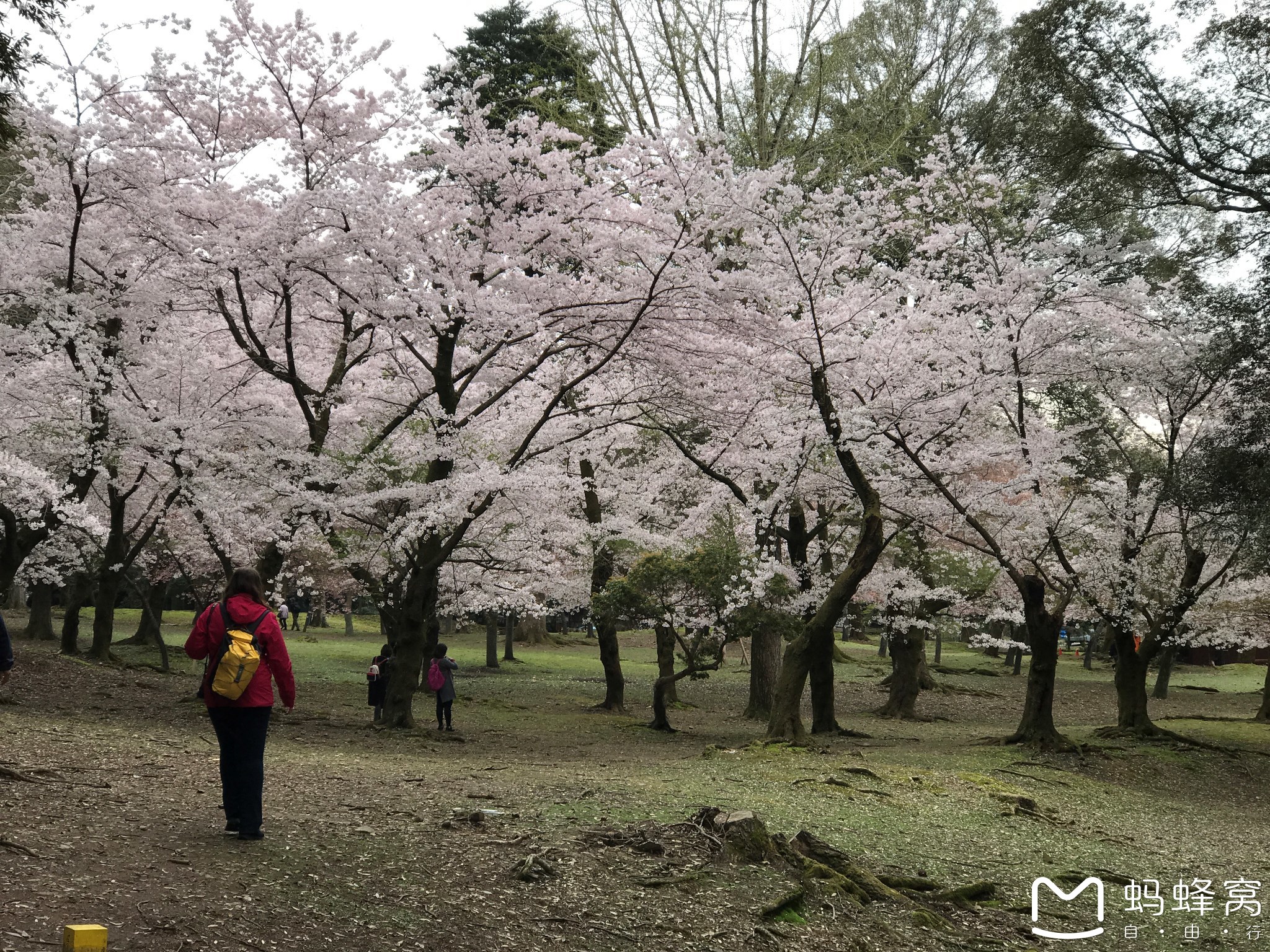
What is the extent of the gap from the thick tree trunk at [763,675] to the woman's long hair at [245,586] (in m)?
14.0

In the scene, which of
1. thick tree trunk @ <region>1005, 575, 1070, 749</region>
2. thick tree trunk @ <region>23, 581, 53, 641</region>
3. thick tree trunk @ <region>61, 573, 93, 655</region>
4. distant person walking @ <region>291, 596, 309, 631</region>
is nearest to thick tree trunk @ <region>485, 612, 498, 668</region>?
thick tree trunk @ <region>61, 573, 93, 655</region>

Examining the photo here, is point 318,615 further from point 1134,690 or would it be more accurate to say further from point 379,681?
point 1134,690

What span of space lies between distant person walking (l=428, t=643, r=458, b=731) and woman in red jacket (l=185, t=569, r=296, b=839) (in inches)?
322

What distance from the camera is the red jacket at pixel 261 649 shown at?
5191mm

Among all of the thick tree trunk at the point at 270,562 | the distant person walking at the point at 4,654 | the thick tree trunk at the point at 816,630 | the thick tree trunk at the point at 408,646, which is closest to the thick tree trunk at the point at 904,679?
the thick tree trunk at the point at 816,630

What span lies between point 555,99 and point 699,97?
2.77 meters

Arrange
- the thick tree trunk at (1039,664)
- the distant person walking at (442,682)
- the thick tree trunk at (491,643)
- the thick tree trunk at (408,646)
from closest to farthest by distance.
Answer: the thick tree trunk at (408,646), the distant person walking at (442,682), the thick tree trunk at (1039,664), the thick tree trunk at (491,643)

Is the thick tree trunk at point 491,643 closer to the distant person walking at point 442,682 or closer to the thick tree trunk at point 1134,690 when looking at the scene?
the distant person walking at point 442,682

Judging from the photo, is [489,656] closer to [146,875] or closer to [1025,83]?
[1025,83]

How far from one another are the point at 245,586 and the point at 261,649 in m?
0.35

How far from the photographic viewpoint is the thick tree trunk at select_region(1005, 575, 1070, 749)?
14.0 meters

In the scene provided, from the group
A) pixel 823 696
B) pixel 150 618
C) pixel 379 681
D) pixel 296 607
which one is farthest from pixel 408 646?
pixel 296 607

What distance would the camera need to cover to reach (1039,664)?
560 inches

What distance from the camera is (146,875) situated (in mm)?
4531
